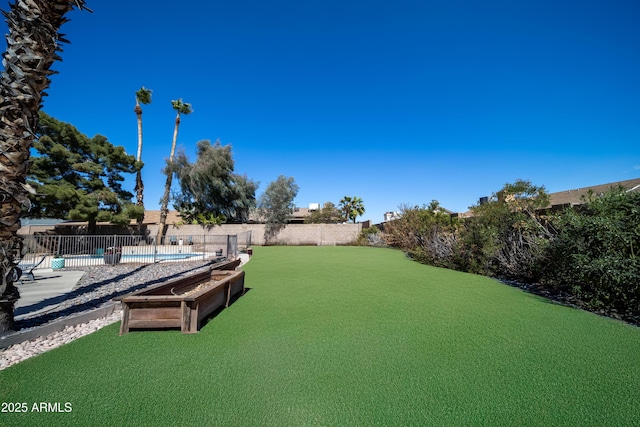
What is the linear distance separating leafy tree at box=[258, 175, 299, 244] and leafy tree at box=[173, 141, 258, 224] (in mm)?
3673

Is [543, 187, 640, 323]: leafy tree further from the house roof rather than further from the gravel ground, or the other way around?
the house roof

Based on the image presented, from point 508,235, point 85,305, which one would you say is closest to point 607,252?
point 508,235

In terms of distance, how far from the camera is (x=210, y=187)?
28.1 metres

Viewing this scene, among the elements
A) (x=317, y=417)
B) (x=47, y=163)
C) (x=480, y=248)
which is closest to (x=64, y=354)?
(x=317, y=417)

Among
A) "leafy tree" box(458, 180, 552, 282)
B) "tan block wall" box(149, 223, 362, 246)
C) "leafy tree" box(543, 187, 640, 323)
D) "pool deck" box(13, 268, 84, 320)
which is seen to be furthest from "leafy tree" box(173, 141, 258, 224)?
"leafy tree" box(543, 187, 640, 323)

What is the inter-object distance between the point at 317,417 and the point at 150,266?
11.5 m

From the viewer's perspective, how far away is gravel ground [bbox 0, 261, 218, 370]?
3.56 metres

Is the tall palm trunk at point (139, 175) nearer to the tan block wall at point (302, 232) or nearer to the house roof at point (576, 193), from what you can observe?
the tan block wall at point (302, 232)

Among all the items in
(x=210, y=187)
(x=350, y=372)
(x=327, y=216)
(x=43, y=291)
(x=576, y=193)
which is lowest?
(x=43, y=291)

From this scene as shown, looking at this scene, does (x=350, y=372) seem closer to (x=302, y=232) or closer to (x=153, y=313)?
(x=153, y=313)

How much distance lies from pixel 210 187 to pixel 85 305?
23.8 meters

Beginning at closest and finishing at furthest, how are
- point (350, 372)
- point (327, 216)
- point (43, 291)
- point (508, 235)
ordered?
point (350, 372)
point (43, 291)
point (508, 235)
point (327, 216)

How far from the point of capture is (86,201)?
16906mm

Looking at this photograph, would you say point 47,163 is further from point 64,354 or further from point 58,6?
point 64,354
